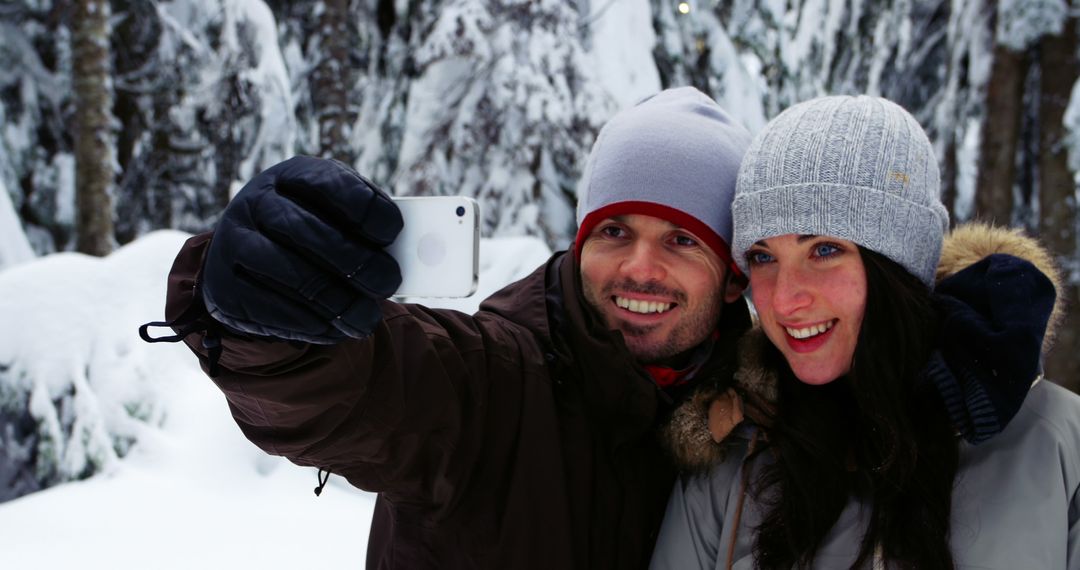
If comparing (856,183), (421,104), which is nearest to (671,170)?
(856,183)

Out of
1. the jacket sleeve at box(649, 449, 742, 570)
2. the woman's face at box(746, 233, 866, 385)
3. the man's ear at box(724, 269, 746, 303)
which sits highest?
the woman's face at box(746, 233, 866, 385)

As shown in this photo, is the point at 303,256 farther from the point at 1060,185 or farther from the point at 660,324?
the point at 1060,185

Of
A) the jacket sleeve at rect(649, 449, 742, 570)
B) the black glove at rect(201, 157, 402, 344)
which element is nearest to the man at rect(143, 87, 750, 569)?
the black glove at rect(201, 157, 402, 344)

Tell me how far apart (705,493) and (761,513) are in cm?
13

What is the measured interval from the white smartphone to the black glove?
14 centimetres

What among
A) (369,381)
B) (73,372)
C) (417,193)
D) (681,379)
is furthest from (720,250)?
(417,193)

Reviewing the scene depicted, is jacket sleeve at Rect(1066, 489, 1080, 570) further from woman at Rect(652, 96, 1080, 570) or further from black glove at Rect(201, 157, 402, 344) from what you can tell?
black glove at Rect(201, 157, 402, 344)

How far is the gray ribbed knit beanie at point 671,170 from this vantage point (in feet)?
6.51

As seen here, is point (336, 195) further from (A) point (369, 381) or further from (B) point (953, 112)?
(B) point (953, 112)

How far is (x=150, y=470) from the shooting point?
3.42 meters

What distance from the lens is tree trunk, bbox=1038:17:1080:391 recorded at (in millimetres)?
6391

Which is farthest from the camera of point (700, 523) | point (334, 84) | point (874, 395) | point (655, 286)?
point (334, 84)

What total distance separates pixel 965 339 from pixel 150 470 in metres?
3.38

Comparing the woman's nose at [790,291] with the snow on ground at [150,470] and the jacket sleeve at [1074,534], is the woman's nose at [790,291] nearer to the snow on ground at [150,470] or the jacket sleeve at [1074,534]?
the jacket sleeve at [1074,534]
